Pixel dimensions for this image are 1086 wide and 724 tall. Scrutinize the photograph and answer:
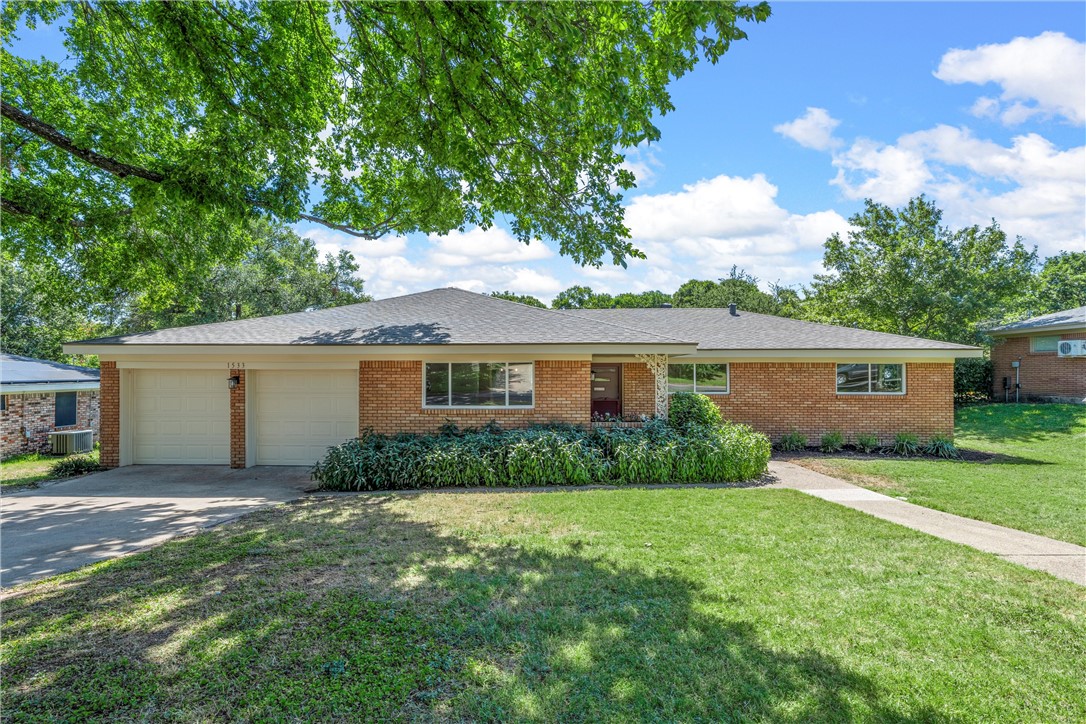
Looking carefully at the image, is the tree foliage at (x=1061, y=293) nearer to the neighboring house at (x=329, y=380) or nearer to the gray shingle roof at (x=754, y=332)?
the gray shingle roof at (x=754, y=332)

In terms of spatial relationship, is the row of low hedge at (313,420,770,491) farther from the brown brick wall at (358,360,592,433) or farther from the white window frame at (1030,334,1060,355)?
the white window frame at (1030,334,1060,355)

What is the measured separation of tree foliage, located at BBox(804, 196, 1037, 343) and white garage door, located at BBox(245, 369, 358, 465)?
71.0ft

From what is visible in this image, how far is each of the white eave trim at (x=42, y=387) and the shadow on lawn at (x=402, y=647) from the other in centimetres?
1266

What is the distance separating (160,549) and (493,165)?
612 centimetres

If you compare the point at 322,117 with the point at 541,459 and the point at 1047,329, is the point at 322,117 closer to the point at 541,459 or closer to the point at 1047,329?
the point at 541,459

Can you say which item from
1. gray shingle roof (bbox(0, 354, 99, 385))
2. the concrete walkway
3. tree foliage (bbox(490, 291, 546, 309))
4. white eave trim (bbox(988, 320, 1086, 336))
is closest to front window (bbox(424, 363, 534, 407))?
the concrete walkway

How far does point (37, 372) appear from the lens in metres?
15.3

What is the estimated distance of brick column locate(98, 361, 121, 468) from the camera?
11.1 meters

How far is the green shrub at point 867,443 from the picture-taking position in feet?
43.8

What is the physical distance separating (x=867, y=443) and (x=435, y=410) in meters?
10.9

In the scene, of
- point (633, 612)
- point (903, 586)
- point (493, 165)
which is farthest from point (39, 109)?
point (903, 586)

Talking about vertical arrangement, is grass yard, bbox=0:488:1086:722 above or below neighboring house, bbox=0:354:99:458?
below

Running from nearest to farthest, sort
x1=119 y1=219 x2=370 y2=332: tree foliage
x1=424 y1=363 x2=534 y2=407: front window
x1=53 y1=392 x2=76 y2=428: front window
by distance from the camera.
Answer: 1. x1=424 y1=363 x2=534 y2=407: front window
2. x1=53 y1=392 x2=76 y2=428: front window
3. x1=119 y1=219 x2=370 y2=332: tree foliage

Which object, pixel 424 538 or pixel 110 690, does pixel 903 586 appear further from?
pixel 110 690
